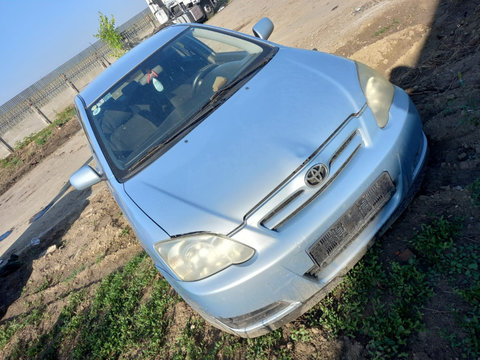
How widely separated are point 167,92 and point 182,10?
1800 cm

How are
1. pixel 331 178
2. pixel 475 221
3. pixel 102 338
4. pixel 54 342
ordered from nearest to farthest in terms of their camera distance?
pixel 331 178 < pixel 475 221 < pixel 102 338 < pixel 54 342

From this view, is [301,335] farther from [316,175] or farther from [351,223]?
[316,175]

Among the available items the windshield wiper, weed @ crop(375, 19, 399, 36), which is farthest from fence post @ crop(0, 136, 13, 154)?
the windshield wiper

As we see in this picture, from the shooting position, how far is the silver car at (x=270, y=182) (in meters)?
Answer: 1.72

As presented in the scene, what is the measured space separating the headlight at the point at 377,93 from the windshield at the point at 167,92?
0.86 meters

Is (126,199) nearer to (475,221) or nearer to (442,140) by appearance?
(475,221)

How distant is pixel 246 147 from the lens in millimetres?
2004

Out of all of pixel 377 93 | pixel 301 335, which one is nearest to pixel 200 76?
pixel 377 93

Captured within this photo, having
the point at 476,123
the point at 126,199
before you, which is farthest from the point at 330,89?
the point at 126,199

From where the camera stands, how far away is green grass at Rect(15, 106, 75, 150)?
15.7m

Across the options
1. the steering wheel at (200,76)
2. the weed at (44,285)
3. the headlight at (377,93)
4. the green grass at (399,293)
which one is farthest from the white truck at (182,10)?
the green grass at (399,293)

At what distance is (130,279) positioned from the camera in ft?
11.5

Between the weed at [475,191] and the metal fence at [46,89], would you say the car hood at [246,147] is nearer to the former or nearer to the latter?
the weed at [475,191]

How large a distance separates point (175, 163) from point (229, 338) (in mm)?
1285
